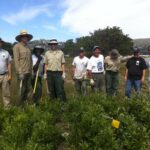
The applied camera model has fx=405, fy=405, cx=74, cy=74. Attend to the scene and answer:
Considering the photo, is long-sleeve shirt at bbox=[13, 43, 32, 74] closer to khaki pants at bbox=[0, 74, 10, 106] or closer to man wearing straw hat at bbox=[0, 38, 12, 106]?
man wearing straw hat at bbox=[0, 38, 12, 106]

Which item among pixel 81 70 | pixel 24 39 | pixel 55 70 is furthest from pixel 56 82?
pixel 81 70

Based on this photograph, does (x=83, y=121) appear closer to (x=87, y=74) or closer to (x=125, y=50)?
(x=87, y=74)

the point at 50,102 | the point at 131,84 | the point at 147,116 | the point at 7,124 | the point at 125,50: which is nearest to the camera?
the point at 7,124

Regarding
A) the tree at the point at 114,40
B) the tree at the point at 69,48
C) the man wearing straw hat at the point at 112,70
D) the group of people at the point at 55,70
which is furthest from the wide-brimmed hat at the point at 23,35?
the tree at the point at 69,48

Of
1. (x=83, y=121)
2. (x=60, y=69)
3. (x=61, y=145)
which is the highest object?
(x=60, y=69)

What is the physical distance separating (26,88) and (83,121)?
3.32 metres

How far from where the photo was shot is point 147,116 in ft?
27.6

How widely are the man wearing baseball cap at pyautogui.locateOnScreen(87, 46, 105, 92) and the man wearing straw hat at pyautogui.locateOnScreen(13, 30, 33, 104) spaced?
245cm

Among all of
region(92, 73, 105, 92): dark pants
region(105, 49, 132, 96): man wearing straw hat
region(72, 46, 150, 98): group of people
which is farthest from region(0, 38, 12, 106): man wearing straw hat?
region(105, 49, 132, 96): man wearing straw hat

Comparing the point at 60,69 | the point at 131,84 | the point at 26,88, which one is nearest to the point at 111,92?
the point at 131,84

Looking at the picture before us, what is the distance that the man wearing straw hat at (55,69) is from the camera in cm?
1062

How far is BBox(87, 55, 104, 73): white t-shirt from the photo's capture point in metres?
11.9

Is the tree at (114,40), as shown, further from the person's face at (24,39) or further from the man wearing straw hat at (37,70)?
the person's face at (24,39)

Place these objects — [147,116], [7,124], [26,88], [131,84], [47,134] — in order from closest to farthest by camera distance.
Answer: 1. [47,134]
2. [7,124]
3. [147,116]
4. [26,88]
5. [131,84]
